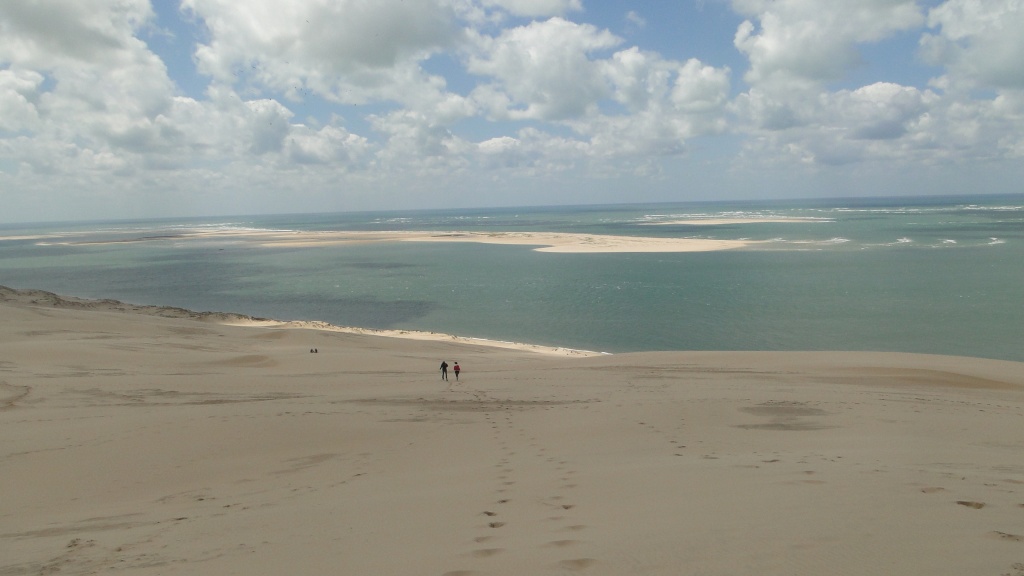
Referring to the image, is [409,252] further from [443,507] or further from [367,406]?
[443,507]

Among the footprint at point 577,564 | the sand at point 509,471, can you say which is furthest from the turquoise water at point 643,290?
the footprint at point 577,564

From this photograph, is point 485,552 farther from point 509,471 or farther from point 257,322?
point 257,322

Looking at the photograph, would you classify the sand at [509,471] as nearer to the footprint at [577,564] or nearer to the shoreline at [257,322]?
the footprint at [577,564]

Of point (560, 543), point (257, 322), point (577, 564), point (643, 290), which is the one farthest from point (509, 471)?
point (643, 290)

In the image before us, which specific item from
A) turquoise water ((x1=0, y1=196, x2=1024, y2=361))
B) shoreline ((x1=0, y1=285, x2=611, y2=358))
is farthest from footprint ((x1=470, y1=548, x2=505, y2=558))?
turquoise water ((x1=0, y1=196, x2=1024, y2=361))

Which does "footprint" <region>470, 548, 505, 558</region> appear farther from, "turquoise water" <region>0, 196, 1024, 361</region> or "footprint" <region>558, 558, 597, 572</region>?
"turquoise water" <region>0, 196, 1024, 361</region>
